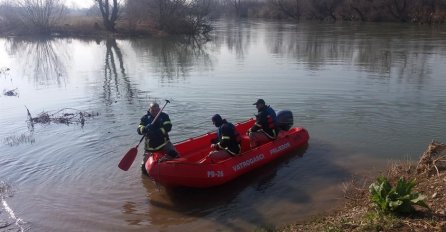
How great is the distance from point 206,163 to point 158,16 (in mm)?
35827

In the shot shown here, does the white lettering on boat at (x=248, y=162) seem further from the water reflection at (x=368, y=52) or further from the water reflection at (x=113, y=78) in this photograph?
the water reflection at (x=368, y=52)

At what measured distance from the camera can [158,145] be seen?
8.66m

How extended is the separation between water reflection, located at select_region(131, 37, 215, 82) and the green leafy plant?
13680 mm

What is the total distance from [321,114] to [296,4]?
5149cm

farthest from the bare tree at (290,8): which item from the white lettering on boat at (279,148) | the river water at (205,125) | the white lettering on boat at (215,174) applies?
the white lettering on boat at (215,174)

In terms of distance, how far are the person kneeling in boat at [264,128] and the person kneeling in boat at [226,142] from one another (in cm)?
102

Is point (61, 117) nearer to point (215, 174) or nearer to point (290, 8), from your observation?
point (215, 174)

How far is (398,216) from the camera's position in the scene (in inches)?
211

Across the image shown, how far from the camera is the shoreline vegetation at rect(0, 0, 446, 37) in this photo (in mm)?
41062

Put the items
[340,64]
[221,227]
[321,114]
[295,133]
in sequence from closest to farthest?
[221,227], [295,133], [321,114], [340,64]

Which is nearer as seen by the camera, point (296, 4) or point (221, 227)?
point (221, 227)

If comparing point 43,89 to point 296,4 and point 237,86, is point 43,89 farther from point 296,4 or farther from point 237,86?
point 296,4

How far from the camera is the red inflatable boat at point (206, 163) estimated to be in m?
7.96

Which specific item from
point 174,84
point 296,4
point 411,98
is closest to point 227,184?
point 411,98
